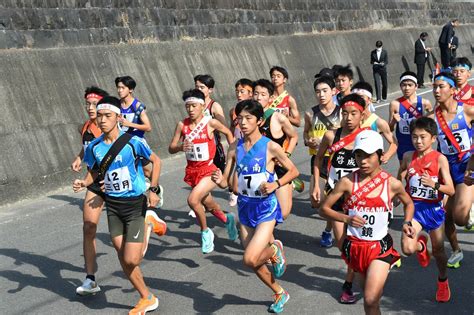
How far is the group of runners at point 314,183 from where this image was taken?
607 centimetres

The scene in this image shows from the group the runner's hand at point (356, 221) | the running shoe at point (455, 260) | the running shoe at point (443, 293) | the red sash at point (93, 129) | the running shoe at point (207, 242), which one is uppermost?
the red sash at point (93, 129)

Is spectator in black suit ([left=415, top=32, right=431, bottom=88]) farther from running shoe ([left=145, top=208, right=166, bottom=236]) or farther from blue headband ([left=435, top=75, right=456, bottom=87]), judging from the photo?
running shoe ([left=145, top=208, right=166, bottom=236])

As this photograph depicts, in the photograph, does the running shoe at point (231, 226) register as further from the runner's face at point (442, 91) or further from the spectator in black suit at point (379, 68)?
the spectator in black suit at point (379, 68)

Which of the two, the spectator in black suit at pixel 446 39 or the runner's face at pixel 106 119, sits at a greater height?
the runner's face at pixel 106 119

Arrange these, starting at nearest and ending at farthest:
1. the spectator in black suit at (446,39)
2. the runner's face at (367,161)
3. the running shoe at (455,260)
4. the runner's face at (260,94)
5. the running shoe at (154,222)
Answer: the runner's face at (367,161)
the running shoe at (154,222)
the running shoe at (455,260)
the runner's face at (260,94)
the spectator in black suit at (446,39)

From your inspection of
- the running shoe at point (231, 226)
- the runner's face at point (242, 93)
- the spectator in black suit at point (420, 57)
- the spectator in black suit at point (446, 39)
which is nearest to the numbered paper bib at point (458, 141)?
the running shoe at point (231, 226)

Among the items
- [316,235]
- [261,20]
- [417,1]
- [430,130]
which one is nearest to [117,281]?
[316,235]

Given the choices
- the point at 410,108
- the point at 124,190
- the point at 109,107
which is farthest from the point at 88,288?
the point at 410,108

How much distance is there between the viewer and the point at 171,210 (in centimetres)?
1118

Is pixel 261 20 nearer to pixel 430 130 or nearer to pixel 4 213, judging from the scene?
pixel 4 213

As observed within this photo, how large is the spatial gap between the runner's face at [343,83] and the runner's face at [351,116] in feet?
8.47

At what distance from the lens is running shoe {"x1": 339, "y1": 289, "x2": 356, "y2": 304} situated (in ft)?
23.2

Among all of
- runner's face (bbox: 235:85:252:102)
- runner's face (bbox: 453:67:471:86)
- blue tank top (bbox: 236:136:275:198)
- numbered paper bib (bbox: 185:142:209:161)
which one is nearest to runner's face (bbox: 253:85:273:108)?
numbered paper bib (bbox: 185:142:209:161)

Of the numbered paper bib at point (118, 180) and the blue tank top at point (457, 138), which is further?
the blue tank top at point (457, 138)
